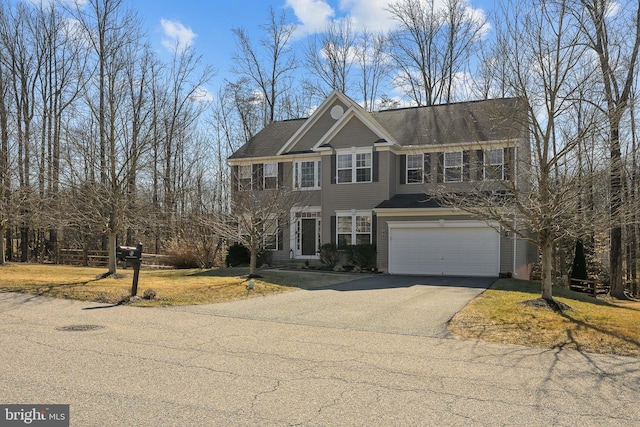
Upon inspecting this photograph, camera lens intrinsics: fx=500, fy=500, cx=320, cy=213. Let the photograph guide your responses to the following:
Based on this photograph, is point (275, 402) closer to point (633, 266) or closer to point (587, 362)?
point (587, 362)

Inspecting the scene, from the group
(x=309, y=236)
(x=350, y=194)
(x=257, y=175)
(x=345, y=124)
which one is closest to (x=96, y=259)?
(x=257, y=175)

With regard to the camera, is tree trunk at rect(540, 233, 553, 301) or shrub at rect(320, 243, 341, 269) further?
shrub at rect(320, 243, 341, 269)

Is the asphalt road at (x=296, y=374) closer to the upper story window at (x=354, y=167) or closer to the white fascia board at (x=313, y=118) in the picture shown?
the upper story window at (x=354, y=167)

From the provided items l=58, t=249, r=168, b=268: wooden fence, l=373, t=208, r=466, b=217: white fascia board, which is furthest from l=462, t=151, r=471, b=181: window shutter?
l=58, t=249, r=168, b=268: wooden fence

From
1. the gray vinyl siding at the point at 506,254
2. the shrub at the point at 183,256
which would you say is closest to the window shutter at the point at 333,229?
the shrub at the point at 183,256

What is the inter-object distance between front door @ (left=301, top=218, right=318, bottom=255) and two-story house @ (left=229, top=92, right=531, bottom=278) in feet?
0.16

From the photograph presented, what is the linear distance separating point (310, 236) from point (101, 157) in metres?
10.3

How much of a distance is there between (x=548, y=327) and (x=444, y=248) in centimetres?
1099

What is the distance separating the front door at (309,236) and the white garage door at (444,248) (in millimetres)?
4651

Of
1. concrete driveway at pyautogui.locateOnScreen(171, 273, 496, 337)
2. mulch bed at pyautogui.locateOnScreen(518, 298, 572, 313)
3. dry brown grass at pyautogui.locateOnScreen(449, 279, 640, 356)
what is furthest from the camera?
mulch bed at pyautogui.locateOnScreen(518, 298, 572, 313)

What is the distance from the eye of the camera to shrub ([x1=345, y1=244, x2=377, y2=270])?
72.2ft

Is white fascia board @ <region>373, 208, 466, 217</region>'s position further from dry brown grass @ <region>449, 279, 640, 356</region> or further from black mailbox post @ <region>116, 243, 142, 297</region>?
black mailbox post @ <region>116, 243, 142, 297</region>

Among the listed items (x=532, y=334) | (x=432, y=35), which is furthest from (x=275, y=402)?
(x=432, y=35)

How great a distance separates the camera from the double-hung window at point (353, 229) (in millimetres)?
22906
